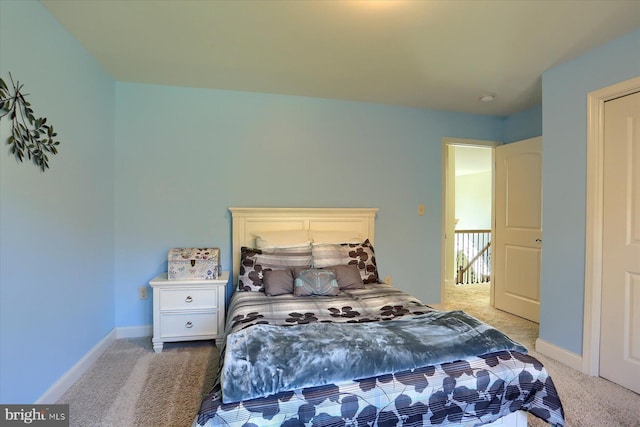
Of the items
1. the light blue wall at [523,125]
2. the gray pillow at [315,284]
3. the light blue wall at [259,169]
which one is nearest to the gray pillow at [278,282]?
the gray pillow at [315,284]

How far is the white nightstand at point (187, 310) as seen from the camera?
258 centimetres

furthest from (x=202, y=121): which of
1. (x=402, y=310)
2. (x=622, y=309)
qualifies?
(x=622, y=309)

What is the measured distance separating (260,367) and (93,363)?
2.01m

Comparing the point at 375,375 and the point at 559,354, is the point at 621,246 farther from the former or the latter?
the point at 375,375

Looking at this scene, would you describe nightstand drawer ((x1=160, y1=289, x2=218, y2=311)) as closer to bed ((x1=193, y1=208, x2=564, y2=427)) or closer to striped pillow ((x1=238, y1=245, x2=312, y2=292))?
striped pillow ((x1=238, y1=245, x2=312, y2=292))

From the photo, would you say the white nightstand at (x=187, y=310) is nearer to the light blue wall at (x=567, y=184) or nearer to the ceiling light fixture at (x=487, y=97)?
the light blue wall at (x=567, y=184)

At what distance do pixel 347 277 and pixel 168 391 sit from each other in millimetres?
1455

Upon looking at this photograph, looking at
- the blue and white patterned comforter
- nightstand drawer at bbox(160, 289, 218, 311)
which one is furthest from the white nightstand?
the blue and white patterned comforter

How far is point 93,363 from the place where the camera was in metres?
2.38

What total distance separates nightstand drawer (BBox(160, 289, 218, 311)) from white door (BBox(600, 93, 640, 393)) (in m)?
2.98

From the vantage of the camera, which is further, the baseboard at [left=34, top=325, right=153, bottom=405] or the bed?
the baseboard at [left=34, top=325, right=153, bottom=405]

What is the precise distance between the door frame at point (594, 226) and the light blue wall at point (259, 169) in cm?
151

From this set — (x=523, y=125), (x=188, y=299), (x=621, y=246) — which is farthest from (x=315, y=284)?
(x=523, y=125)

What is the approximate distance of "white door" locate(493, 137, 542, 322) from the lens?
331cm
